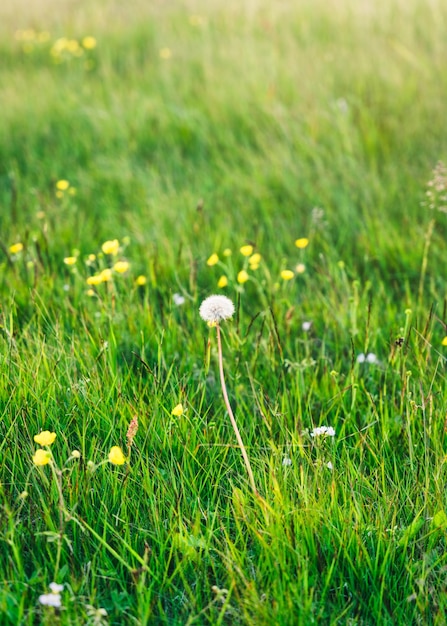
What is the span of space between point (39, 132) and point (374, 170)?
2312mm

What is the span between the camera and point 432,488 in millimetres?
1608

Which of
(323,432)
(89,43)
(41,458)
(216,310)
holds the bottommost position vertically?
(323,432)

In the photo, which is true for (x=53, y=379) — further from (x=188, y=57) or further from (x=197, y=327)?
(x=188, y=57)

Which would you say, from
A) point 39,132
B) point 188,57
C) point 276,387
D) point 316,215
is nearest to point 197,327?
point 276,387

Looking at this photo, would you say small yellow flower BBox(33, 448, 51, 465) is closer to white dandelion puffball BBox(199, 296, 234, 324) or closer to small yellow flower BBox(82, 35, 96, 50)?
white dandelion puffball BBox(199, 296, 234, 324)

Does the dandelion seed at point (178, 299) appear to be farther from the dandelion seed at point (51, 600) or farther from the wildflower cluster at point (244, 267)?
the dandelion seed at point (51, 600)

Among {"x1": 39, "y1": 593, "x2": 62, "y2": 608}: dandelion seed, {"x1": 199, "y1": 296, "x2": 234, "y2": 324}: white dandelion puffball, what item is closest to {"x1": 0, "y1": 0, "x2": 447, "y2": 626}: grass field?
{"x1": 39, "y1": 593, "x2": 62, "y2": 608}: dandelion seed

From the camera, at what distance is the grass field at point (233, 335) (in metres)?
1.44

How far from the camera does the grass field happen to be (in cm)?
144

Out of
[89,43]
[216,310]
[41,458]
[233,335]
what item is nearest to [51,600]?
[41,458]

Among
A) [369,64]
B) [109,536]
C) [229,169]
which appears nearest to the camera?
[109,536]

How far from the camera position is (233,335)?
2.17 metres

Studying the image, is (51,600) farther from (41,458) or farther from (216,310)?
(216,310)

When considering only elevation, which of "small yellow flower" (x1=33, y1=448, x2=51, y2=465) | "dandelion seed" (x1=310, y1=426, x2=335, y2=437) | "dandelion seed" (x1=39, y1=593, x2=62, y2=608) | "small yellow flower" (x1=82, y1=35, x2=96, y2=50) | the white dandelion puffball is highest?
"small yellow flower" (x1=82, y1=35, x2=96, y2=50)
